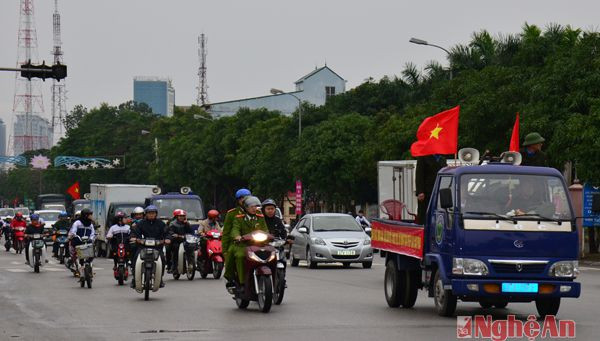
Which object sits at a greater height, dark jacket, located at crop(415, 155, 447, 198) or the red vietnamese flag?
the red vietnamese flag

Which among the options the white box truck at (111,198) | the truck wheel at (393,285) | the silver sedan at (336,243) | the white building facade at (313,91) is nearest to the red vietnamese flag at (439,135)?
the truck wheel at (393,285)

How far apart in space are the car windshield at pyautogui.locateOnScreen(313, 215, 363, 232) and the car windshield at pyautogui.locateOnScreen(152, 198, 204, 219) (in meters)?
4.55

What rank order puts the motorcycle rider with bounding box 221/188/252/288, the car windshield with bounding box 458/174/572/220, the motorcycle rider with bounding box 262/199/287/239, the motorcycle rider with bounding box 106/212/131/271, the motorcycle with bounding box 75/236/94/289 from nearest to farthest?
the car windshield with bounding box 458/174/572/220, the motorcycle rider with bounding box 221/188/252/288, the motorcycle rider with bounding box 262/199/287/239, the motorcycle with bounding box 75/236/94/289, the motorcycle rider with bounding box 106/212/131/271

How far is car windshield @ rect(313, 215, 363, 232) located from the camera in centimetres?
3506

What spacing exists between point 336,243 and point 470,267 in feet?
59.2

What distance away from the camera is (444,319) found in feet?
55.0

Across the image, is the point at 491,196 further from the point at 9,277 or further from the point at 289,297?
the point at 9,277

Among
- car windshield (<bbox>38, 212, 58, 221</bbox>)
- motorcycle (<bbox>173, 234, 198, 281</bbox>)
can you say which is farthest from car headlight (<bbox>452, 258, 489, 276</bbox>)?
car windshield (<bbox>38, 212, 58, 221</bbox>)

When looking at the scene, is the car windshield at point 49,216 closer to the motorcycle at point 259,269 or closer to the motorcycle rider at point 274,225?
the motorcycle rider at point 274,225

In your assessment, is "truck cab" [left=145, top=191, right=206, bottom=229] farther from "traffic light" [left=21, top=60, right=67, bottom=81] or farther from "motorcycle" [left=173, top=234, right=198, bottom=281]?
"motorcycle" [left=173, top=234, right=198, bottom=281]

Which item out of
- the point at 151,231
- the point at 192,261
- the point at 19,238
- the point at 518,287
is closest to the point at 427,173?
the point at 518,287

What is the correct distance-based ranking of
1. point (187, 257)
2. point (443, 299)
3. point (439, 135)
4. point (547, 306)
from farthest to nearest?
point (187, 257), point (439, 135), point (547, 306), point (443, 299)

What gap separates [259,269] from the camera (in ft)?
61.4

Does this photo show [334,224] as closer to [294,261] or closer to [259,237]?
[294,261]
